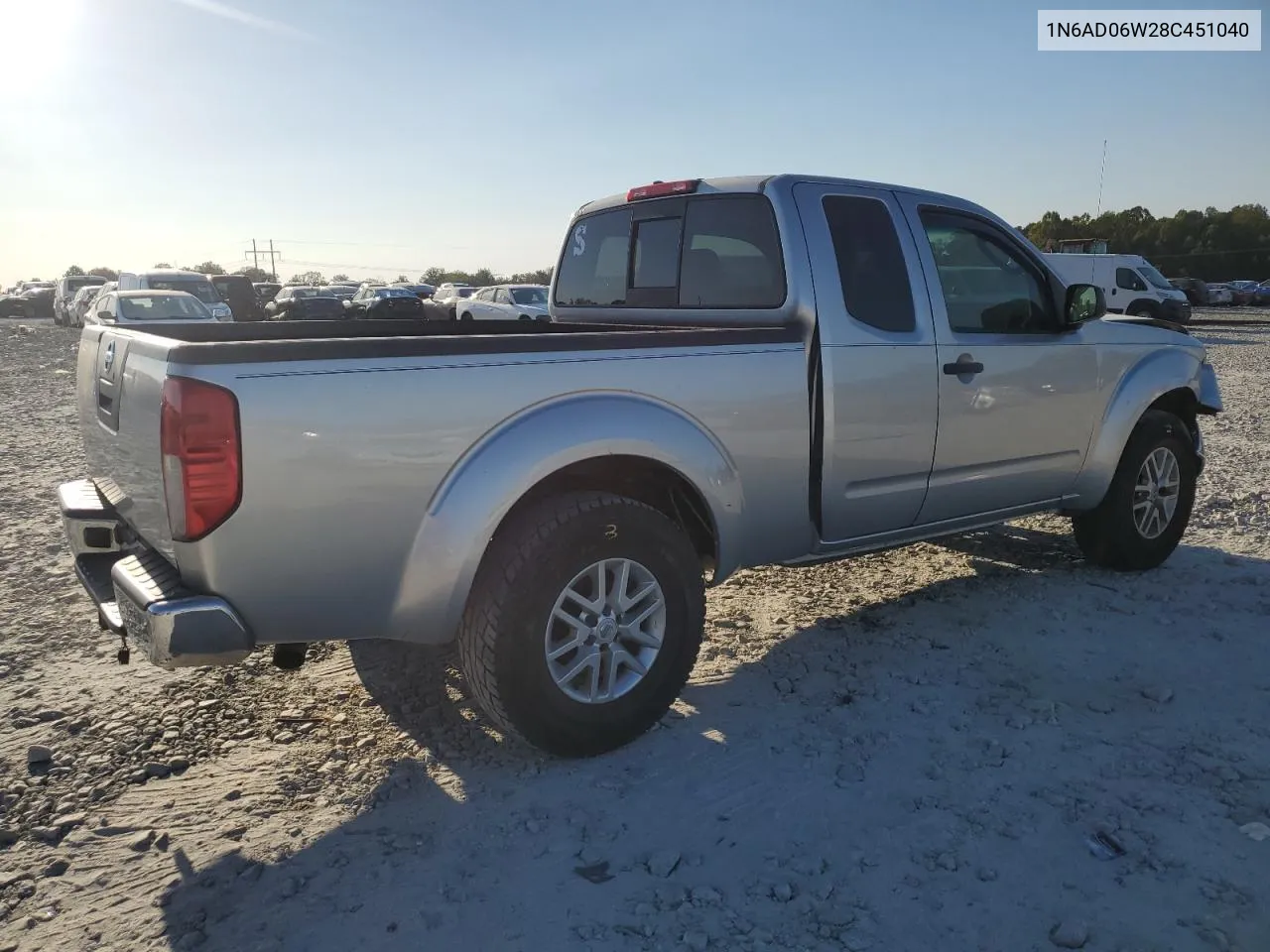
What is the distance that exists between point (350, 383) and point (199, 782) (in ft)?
5.02

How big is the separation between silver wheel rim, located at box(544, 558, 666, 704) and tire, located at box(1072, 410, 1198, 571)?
3081 millimetres

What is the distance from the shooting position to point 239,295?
2581 cm

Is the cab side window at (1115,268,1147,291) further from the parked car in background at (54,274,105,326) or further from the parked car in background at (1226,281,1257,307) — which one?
the parked car in background at (54,274,105,326)

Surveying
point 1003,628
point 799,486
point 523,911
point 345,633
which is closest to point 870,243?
point 799,486

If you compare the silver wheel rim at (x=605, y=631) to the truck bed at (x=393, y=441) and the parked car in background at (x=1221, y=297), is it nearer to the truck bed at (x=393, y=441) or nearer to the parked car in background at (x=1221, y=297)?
the truck bed at (x=393, y=441)

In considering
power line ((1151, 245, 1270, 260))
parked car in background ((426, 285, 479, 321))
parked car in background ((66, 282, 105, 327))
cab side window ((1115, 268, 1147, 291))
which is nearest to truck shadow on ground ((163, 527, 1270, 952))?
cab side window ((1115, 268, 1147, 291))

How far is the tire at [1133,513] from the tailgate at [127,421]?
15.2 feet

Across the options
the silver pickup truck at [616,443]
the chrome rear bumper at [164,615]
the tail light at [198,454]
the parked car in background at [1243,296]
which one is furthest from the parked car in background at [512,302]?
the parked car in background at [1243,296]

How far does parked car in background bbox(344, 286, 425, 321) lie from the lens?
3050 cm

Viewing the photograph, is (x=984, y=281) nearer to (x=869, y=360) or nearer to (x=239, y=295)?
(x=869, y=360)

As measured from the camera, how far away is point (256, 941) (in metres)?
2.39

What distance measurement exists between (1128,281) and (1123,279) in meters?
0.14

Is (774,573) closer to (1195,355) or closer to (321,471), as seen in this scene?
(1195,355)

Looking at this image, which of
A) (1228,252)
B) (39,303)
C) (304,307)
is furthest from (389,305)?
(1228,252)
